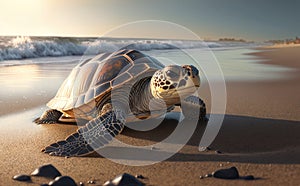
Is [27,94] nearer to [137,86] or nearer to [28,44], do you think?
[137,86]

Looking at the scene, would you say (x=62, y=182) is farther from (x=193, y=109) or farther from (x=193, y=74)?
(x=193, y=109)

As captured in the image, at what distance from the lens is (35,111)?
550 centimetres

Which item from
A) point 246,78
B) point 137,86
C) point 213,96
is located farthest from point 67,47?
point 137,86

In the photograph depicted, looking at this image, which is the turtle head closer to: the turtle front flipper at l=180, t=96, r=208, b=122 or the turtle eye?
the turtle eye

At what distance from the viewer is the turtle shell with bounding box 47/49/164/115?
4316 mm

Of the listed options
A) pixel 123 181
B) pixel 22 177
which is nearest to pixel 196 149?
pixel 123 181

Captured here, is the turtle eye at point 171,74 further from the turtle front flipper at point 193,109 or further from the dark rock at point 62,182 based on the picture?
the dark rock at point 62,182

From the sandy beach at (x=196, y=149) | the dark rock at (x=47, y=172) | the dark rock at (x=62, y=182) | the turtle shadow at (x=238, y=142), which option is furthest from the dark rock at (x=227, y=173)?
the dark rock at (x=47, y=172)

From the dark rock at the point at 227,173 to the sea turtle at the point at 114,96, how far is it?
1.27 meters

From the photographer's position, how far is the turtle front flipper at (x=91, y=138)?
3309 mm

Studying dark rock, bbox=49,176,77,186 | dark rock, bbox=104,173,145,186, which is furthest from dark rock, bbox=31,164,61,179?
dark rock, bbox=104,173,145,186

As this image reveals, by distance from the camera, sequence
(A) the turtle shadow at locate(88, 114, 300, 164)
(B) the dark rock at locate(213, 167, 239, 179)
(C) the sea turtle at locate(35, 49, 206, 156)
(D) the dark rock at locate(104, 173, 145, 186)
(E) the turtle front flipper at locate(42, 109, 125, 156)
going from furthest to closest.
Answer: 1. (C) the sea turtle at locate(35, 49, 206, 156)
2. (E) the turtle front flipper at locate(42, 109, 125, 156)
3. (A) the turtle shadow at locate(88, 114, 300, 164)
4. (B) the dark rock at locate(213, 167, 239, 179)
5. (D) the dark rock at locate(104, 173, 145, 186)

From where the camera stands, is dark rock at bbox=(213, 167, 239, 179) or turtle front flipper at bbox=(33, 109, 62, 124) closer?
dark rock at bbox=(213, 167, 239, 179)

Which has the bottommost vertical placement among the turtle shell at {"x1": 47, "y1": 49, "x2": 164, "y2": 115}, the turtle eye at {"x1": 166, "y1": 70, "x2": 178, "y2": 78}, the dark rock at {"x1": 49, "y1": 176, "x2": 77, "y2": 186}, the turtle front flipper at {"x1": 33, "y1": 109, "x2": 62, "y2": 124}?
the turtle front flipper at {"x1": 33, "y1": 109, "x2": 62, "y2": 124}
